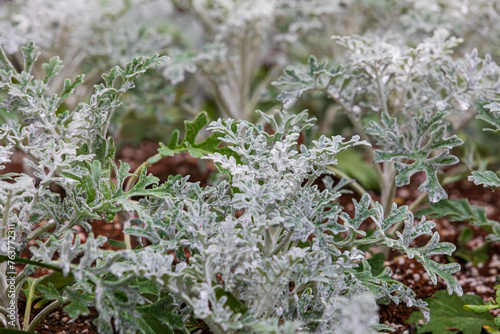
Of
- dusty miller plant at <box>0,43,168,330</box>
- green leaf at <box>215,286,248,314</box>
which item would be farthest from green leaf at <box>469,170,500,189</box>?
dusty miller plant at <box>0,43,168,330</box>

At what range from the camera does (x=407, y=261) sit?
5.20 ft

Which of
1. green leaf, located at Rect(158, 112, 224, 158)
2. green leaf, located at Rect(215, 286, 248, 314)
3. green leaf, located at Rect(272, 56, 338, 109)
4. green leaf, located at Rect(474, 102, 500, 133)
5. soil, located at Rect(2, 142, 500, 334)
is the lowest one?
soil, located at Rect(2, 142, 500, 334)

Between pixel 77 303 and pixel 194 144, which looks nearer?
pixel 77 303

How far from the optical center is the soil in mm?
1263

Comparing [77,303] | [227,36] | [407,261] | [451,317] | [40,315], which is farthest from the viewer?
[227,36]

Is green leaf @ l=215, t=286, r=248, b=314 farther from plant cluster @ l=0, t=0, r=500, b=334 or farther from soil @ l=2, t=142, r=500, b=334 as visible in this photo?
soil @ l=2, t=142, r=500, b=334

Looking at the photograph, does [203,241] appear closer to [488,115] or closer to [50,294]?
[50,294]

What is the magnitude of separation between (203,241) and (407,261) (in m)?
0.86

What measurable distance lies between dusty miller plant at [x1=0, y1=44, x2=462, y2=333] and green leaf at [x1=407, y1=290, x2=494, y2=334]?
0.56 feet

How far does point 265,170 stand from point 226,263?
26cm

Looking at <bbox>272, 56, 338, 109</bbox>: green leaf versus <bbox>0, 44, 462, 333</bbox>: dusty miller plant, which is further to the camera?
<bbox>272, 56, 338, 109</bbox>: green leaf

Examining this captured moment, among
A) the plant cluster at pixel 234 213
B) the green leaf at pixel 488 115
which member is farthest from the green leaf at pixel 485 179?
the green leaf at pixel 488 115

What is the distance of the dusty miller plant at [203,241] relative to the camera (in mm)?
944

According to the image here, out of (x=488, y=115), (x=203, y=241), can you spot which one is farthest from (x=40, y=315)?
(x=488, y=115)
